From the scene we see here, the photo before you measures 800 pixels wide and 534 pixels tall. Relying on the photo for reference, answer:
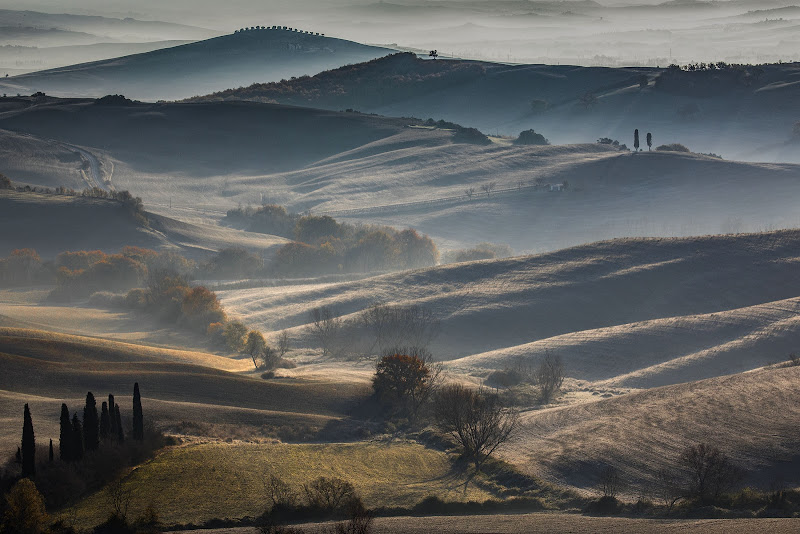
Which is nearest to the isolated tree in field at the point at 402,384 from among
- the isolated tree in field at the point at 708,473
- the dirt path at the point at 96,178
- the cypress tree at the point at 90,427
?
the isolated tree in field at the point at 708,473

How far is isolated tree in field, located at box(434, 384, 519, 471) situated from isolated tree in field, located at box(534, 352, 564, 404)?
23.3ft

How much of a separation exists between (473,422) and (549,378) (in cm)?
1719

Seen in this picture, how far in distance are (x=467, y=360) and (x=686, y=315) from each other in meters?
20.9

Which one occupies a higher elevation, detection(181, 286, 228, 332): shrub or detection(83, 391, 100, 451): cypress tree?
detection(181, 286, 228, 332): shrub

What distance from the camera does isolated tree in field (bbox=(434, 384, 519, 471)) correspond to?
47.9 m

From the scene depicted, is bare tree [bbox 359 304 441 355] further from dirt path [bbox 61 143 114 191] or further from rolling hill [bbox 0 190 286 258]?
dirt path [bbox 61 143 114 191]

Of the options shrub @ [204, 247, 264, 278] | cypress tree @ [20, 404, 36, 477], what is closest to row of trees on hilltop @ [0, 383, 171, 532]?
cypress tree @ [20, 404, 36, 477]

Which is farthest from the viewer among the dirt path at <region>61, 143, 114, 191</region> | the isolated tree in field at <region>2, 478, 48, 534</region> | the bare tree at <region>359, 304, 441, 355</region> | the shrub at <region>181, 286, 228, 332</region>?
the dirt path at <region>61, 143, 114, 191</region>

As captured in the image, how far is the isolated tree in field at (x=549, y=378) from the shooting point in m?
62.3

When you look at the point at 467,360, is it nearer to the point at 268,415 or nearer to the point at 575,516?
the point at 268,415

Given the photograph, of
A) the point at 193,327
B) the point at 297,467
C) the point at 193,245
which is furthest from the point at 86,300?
the point at 297,467

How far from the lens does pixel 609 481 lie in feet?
135

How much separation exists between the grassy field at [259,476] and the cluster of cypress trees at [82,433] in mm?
2482

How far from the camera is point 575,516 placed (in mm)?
38438
